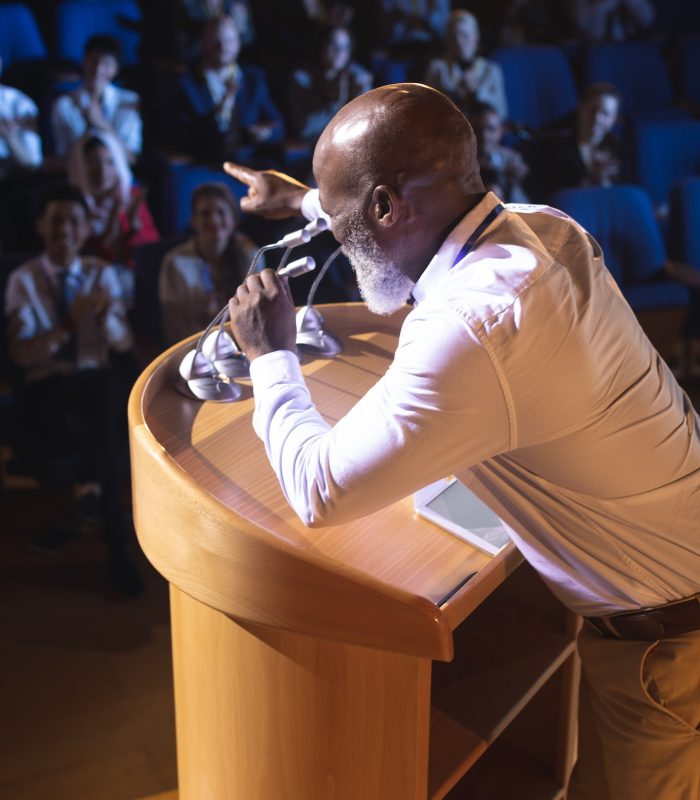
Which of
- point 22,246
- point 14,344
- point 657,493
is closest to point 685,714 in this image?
point 657,493

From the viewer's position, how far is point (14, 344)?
236cm

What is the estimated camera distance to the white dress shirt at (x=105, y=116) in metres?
3.23

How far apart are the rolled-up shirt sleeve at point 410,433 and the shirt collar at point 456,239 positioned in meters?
0.06

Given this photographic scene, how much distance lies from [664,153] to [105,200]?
6.27 ft

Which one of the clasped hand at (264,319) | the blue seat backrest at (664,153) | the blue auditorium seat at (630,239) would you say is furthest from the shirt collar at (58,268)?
the blue seat backrest at (664,153)

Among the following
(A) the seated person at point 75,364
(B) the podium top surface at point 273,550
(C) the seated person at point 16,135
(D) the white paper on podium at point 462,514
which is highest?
(B) the podium top surface at point 273,550

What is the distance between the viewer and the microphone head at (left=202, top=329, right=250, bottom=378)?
131 centimetres

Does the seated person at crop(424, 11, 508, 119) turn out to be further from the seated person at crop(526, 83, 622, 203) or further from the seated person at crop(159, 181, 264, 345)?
the seated person at crop(159, 181, 264, 345)

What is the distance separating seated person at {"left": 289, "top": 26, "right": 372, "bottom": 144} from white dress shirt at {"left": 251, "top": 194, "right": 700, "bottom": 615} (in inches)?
104

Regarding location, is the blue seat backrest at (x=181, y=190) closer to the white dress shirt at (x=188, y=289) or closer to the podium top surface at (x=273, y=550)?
the white dress shirt at (x=188, y=289)

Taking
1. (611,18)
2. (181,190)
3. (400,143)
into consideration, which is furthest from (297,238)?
(611,18)

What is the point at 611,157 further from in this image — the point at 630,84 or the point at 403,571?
the point at 403,571

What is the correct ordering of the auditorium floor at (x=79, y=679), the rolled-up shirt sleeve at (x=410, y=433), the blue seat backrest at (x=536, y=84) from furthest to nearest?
the blue seat backrest at (x=536, y=84) → the auditorium floor at (x=79, y=679) → the rolled-up shirt sleeve at (x=410, y=433)

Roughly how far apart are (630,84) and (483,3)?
2.67ft
